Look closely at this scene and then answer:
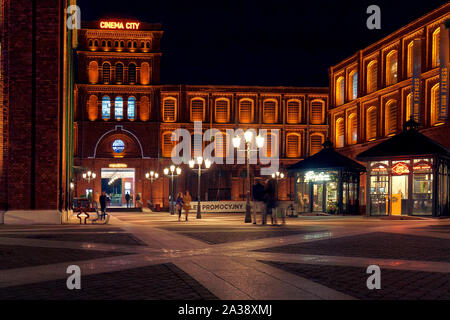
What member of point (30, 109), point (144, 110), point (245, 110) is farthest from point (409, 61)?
point (144, 110)

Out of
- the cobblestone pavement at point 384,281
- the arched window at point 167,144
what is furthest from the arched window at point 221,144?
the cobblestone pavement at point 384,281

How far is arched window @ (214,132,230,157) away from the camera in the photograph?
2329 inches

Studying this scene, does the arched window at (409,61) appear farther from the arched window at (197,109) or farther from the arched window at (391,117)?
the arched window at (197,109)

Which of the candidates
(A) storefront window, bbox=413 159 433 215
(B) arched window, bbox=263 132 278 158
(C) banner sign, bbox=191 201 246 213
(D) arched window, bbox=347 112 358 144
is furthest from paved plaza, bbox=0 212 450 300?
(B) arched window, bbox=263 132 278 158

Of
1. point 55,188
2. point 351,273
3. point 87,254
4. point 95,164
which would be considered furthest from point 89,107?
point 351,273

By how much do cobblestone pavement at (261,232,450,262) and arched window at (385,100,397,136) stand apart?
22.4m

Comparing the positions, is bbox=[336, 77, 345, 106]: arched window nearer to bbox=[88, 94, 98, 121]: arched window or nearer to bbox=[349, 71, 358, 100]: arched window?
bbox=[349, 71, 358, 100]: arched window

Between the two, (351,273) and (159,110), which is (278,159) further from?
(351,273)

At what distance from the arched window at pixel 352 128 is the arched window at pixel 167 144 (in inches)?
932

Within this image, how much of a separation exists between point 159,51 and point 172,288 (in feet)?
169

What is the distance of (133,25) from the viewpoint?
180 ft

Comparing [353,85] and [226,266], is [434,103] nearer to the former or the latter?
[353,85]

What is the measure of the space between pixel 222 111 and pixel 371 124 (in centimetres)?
2504

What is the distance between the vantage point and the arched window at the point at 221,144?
2329 inches
